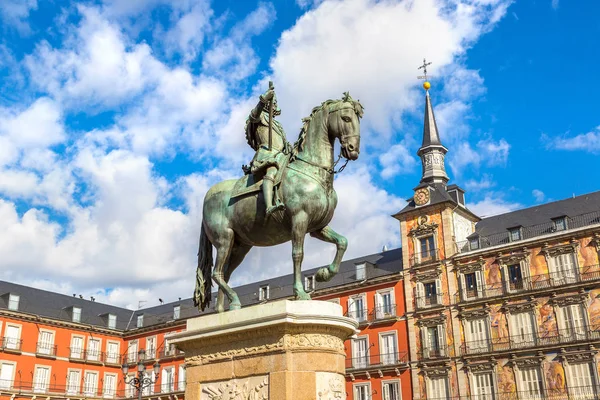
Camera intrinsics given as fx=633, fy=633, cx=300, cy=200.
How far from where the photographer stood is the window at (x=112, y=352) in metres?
56.9

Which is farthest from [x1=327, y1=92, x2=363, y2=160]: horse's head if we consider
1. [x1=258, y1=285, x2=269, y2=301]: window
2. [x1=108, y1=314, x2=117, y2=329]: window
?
[x1=108, y1=314, x2=117, y2=329]: window

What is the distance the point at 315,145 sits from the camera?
8.66m

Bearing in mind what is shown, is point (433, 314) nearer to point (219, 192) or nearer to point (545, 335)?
point (545, 335)

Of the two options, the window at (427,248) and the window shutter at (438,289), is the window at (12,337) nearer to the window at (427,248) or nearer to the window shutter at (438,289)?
the window at (427,248)

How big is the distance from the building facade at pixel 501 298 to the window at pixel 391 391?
139 centimetres

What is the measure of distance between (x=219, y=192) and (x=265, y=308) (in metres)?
2.11

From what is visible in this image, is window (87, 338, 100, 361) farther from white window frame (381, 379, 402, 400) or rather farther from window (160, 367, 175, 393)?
white window frame (381, 379, 402, 400)

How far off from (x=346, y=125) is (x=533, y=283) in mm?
33385

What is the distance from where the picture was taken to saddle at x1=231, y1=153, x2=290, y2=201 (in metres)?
8.53

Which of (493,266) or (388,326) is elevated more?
(493,266)

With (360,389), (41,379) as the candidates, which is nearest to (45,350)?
(41,379)

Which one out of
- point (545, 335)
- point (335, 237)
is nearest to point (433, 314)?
point (545, 335)

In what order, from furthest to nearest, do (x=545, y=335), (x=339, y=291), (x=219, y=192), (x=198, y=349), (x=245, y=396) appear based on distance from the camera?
1. (x=339, y=291)
2. (x=545, y=335)
3. (x=219, y=192)
4. (x=198, y=349)
5. (x=245, y=396)

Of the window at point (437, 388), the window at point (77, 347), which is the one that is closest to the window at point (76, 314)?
the window at point (77, 347)
